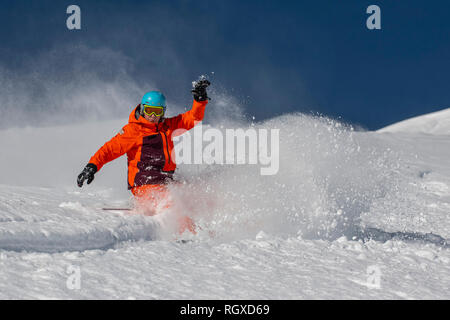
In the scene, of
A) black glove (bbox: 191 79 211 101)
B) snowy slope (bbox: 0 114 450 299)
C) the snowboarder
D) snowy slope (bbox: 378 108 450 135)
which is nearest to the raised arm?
black glove (bbox: 191 79 211 101)

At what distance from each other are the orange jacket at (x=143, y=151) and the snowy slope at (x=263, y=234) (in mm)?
337

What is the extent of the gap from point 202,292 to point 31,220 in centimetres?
163

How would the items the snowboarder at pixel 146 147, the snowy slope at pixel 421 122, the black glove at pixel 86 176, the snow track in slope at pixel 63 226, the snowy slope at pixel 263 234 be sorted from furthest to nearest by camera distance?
the snowy slope at pixel 421 122
the snowboarder at pixel 146 147
the black glove at pixel 86 176
the snow track in slope at pixel 63 226
the snowy slope at pixel 263 234

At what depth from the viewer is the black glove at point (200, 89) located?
16.9ft

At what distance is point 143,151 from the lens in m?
4.85

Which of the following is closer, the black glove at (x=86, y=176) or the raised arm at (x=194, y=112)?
the black glove at (x=86, y=176)

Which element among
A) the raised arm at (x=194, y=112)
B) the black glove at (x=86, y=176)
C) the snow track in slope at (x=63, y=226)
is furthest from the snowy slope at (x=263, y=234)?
the raised arm at (x=194, y=112)

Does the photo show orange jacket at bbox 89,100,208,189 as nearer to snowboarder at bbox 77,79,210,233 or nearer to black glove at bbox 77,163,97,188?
snowboarder at bbox 77,79,210,233

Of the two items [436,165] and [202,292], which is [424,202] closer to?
[436,165]

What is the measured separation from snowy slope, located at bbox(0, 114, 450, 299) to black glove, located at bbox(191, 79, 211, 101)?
822 mm

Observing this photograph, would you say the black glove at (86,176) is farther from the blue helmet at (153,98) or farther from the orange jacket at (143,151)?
the blue helmet at (153,98)

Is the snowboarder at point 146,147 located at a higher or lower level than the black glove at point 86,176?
higher

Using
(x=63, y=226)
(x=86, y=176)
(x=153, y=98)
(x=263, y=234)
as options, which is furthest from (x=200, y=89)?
(x=63, y=226)

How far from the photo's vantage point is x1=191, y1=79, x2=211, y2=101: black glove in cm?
515
